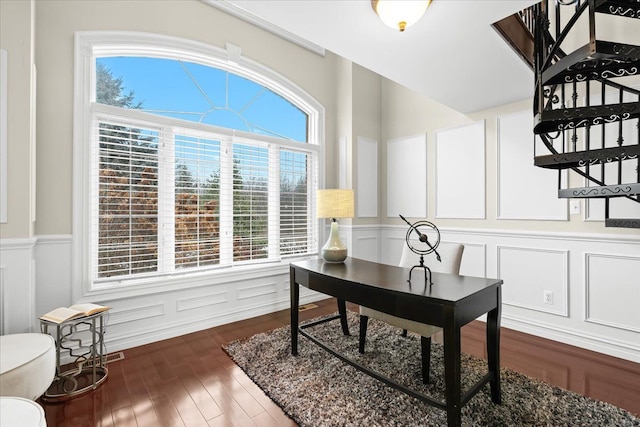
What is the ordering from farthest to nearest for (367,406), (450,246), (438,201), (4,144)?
(438,201) → (450,246) → (4,144) → (367,406)

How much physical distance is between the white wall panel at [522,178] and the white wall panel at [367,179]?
5.30ft

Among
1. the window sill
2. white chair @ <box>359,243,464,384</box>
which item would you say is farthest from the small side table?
white chair @ <box>359,243,464,384</box>

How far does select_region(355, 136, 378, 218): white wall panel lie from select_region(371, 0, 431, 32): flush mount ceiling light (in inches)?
99.1

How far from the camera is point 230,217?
3.39 metres

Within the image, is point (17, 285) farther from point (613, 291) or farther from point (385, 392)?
point (613, 291)

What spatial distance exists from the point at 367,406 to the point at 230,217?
7.56 feet

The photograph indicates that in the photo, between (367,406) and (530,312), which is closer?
(367,406)

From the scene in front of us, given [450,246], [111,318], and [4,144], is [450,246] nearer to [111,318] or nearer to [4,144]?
[111,318]

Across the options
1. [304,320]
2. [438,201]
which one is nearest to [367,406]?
[304,320]

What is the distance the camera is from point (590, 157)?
197cm

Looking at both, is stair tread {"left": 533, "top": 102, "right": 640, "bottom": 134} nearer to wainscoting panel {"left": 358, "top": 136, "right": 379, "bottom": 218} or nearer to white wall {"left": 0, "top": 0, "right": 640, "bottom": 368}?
white wall {"left": 0, "top": 0, "right": 640, "bottom": 368}

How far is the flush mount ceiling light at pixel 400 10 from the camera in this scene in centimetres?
161

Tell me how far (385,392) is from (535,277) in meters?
2.07

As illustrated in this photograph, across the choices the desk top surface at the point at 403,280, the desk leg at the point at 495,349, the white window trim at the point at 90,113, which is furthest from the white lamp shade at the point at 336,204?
the white window trim at the point at 90,113
